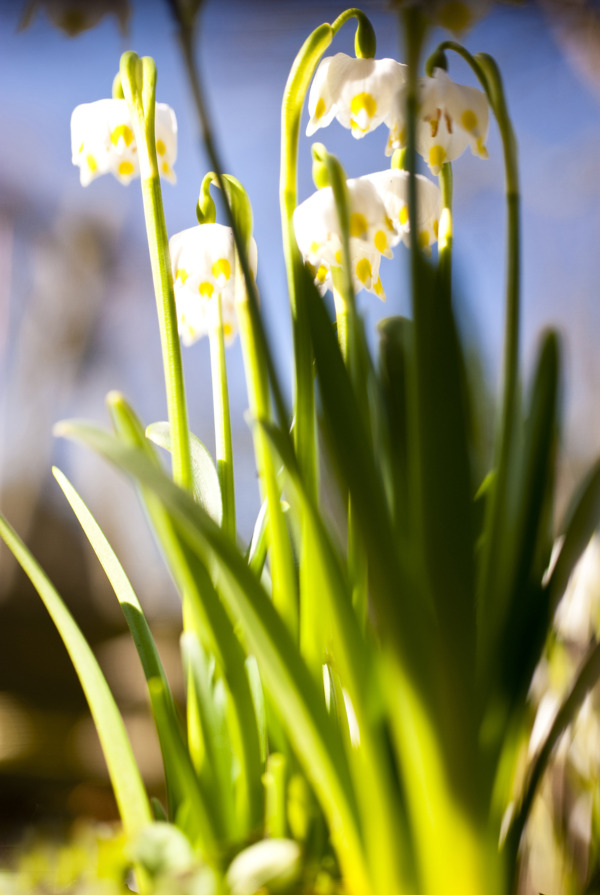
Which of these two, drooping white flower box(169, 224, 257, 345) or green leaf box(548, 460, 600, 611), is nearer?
green leaf box(548, 460, 600, 611)

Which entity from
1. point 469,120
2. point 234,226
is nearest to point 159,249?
point 234,226

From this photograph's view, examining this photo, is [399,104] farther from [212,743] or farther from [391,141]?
[212,743]

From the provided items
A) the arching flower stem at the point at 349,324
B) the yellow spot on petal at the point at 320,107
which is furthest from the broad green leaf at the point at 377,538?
the yellow spot on petal at the point at 320,107

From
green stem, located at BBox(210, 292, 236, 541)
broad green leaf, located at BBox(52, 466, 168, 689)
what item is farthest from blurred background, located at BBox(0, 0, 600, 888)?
broad green leaf, located at BBox(52, 466, 168, 689)

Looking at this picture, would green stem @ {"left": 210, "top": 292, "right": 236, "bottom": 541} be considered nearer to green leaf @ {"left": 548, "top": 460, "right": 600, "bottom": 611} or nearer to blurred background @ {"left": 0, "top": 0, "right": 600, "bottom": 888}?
blurred background @ {"left": 0, "top": 0, "right": 600, "bottom": 888}

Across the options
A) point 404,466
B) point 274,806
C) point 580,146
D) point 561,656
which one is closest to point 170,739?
point 274,806

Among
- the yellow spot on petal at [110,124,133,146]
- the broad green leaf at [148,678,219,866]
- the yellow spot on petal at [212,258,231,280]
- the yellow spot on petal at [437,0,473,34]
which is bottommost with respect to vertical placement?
the broad green leaf at [148,678,219,866]
